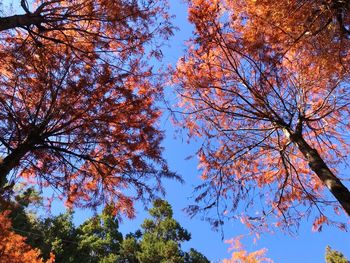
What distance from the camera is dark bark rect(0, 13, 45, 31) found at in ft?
13.9

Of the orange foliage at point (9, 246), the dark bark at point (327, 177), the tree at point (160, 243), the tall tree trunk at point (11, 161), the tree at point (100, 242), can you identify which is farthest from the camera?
the tree at point (100, 242)

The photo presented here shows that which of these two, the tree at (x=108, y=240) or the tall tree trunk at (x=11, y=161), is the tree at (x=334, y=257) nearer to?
the tree at (x=108, y=240)

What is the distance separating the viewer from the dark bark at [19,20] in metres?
4.23

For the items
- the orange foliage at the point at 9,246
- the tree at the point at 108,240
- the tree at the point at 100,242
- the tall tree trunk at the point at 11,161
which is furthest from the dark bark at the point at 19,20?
the tree at the point at 100,242

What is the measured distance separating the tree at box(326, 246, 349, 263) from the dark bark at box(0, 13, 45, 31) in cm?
2375

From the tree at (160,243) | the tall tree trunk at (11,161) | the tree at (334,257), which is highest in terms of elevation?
the tree at (334,257)

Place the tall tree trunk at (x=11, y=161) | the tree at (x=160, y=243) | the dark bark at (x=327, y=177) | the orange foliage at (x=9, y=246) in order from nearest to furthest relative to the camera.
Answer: the dark bark at (x=327, y=177), the tall tree trunk at (x=11, y=161), the orange foliage at (x=9, y=246), the tree at (x=160, y=243)

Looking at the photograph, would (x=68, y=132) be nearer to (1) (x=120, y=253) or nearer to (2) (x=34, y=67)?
(2) (x=34, y=67)

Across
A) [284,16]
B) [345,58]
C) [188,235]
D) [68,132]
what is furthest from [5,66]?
[188,235]

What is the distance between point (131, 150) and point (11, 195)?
2429mm

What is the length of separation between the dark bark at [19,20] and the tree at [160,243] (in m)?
13.4

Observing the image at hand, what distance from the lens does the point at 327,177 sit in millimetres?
4750

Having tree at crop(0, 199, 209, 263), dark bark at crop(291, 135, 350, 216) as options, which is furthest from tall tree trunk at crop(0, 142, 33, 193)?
tree at crop(0, 199, 209, 263)

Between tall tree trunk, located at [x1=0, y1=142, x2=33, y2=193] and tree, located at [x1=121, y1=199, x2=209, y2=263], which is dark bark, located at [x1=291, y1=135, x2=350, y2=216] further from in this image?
tree, located at [x1=121, y1=199, x2=209, y2=263]
